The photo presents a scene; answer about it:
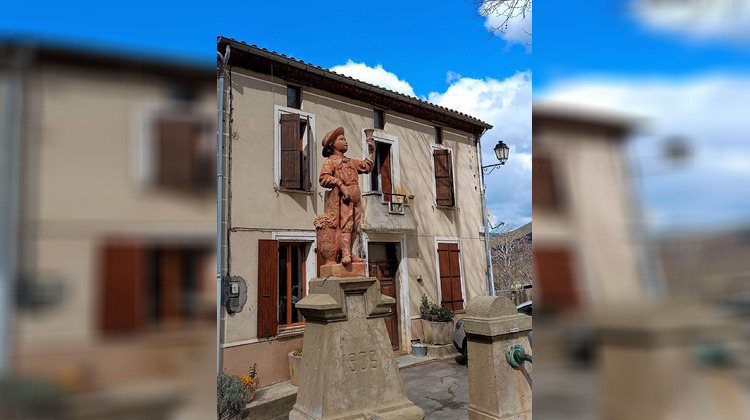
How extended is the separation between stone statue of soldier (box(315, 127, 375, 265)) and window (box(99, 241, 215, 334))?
3.09 meters

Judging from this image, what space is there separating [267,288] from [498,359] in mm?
4540

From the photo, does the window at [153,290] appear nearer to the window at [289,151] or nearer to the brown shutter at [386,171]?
the window at [289,151]

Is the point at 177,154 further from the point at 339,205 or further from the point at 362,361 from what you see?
the point at 339,205

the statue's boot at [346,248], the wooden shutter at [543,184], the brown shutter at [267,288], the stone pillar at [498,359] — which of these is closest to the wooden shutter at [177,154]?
the wooden shutter at [543,184]

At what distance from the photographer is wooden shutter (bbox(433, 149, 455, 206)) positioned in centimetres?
959

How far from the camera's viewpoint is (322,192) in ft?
25.3

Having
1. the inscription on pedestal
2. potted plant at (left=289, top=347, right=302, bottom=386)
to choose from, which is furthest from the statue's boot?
potted plant at (left=289, top=347, right=302, bottom=386)

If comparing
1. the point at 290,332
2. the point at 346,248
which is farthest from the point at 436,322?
the point at 346,248

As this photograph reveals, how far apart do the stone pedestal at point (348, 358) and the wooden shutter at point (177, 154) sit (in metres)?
2.73

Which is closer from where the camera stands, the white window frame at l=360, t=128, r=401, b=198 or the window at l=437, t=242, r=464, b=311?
the white window frame at l=360, t=128, r=401, b=198

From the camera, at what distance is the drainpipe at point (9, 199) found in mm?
533

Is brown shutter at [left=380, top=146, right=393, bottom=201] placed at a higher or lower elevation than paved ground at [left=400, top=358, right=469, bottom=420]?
higher

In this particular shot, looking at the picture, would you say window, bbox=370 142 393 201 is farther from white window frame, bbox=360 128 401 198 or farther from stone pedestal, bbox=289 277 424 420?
stone pedestal, bbox=289 277 424 420

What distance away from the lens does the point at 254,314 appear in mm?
6520
